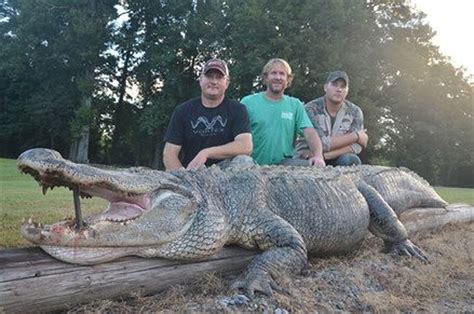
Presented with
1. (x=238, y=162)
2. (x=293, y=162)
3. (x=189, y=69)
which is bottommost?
(x=293, y=162)

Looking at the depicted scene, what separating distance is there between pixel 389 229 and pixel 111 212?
298cm

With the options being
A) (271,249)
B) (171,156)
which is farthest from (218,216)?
(171,156)

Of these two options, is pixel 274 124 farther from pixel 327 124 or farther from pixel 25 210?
pixel 25 210

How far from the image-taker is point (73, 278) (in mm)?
2838

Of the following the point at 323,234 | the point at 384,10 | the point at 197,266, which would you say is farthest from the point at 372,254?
the point at 384,10

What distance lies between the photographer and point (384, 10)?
31.2m

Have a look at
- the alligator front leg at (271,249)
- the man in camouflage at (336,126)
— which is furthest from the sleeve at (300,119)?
the alligator front leg at (271,249)

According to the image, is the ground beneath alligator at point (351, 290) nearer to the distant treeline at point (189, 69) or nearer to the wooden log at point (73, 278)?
the wooden log at point (73, 278)

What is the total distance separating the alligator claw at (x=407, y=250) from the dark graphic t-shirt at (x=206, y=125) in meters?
1.92

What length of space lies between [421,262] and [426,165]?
30659 mm

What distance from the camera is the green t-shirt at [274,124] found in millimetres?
6199

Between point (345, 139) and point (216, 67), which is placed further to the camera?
point (345, 139)

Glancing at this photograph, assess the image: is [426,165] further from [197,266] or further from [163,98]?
[197,266]

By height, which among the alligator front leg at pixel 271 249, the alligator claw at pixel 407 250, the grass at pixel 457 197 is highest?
the alligator front leg at pixel 271 249
